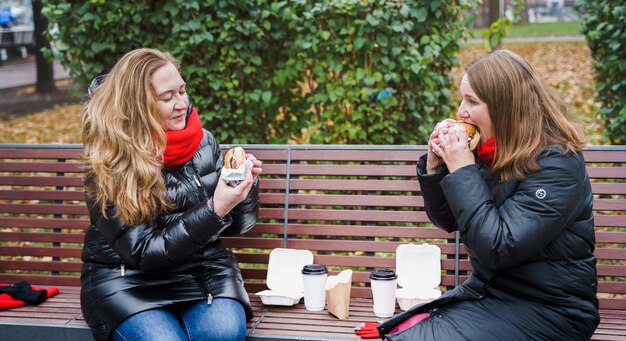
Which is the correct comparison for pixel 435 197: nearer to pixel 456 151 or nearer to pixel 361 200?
pixel 456 151

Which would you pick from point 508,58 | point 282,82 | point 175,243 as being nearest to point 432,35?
point 282,82

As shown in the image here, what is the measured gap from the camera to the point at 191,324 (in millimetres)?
3322

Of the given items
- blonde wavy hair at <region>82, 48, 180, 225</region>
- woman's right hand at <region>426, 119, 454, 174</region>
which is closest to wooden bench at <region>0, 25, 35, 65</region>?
blonde wavy hair at <region>82, 48, 180, 225</region>

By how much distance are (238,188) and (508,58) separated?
46.8 inches

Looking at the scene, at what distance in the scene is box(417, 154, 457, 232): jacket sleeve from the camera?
317cm

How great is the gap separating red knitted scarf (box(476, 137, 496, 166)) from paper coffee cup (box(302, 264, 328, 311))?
1047mm

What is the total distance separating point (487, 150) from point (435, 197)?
301 mm

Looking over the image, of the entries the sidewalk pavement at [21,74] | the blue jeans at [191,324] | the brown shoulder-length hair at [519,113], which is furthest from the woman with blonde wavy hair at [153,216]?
the sidewalk pavement at [21,74]

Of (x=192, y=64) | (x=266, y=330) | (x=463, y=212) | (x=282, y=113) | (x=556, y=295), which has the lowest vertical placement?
(x=266, y=330)

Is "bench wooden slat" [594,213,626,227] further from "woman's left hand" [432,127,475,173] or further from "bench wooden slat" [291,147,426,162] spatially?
"woman's left hand" [432,127,475,173]

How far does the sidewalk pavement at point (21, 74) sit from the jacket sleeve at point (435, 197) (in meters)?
15.0

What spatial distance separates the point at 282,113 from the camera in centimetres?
558

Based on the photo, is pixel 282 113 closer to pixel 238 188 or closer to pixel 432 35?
pixel 432 35

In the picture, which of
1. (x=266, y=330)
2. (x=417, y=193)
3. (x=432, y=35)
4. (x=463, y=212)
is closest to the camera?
(x=463, y=212)
